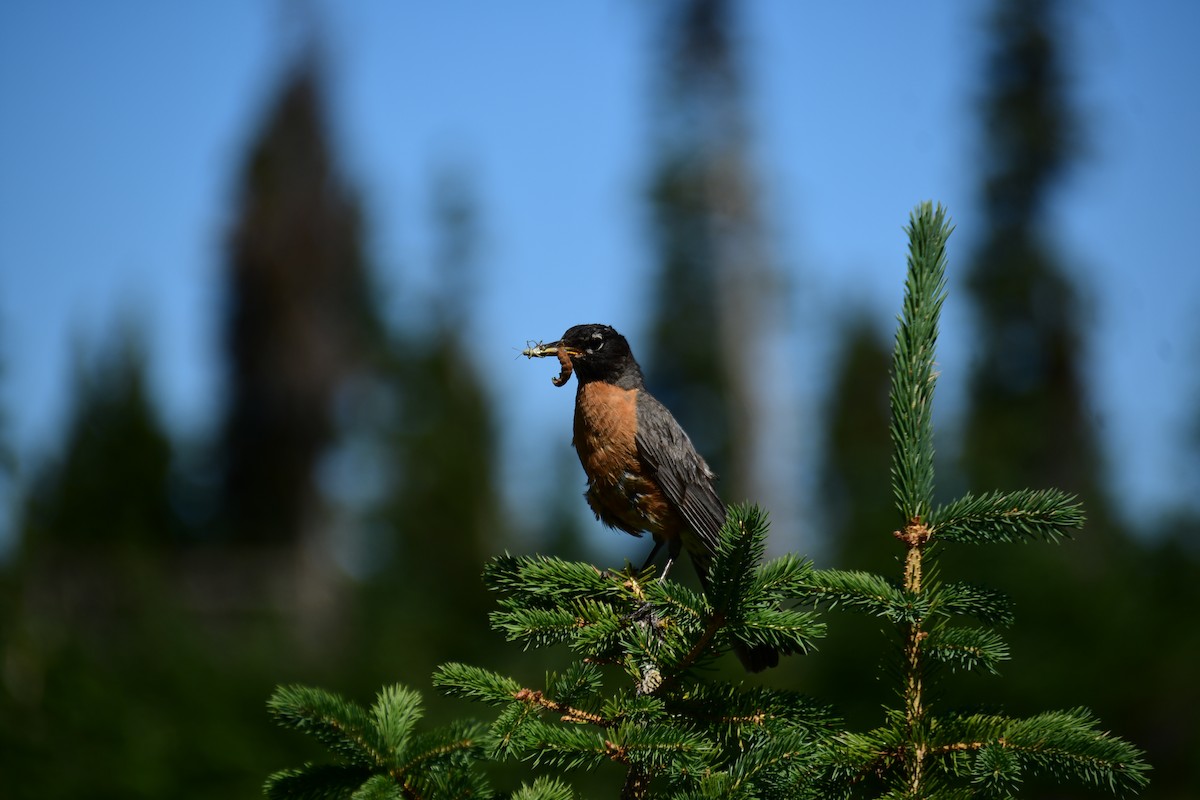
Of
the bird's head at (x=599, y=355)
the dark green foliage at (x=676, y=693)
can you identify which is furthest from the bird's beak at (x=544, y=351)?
the dark green foliage at (x=676, y=693)

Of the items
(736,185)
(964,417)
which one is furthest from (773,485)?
(736,185)

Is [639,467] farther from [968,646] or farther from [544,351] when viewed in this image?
[968,646]

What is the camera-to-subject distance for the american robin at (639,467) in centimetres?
445

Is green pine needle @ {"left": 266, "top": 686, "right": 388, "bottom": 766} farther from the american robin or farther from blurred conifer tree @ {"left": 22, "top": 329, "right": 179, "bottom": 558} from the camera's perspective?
blurred conifer tree @ {"left": 22, "top": 329, "right": 179, "bottom": 558}

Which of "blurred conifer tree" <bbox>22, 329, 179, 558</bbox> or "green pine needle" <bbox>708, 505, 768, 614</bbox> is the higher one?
"blurred conifer tree" <bbox>22, 329, 179, 558</bbox>

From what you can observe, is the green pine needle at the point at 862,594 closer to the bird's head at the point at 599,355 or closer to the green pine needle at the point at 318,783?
the green pine needle at the point at 318,783

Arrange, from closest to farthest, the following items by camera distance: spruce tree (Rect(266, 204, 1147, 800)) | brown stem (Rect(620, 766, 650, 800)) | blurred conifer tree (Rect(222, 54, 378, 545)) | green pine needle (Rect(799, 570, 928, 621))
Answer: spruce tree (Rect(266, 204, 1147, 800)) < green pine needle (Rect(799, 570, 928, 621)) < brown stem (Rect(620, 766, 650, 800)) < blurred conifer tree (Rect(222, 54, 378, 545))

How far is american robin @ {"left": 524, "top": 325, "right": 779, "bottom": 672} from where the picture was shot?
445 centimetres

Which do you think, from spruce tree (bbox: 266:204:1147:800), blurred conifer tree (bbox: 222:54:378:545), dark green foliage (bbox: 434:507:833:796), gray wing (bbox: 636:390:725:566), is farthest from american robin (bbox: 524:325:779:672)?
blurred conifer tree (bbox: 222:54:378:545)

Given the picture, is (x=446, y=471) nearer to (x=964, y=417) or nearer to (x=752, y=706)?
(x=964, y=417)

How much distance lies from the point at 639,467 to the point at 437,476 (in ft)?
74.0

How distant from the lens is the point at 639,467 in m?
4.46

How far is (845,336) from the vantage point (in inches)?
1485

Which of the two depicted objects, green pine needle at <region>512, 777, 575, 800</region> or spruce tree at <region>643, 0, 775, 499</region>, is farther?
spruce tree at <region>643, 0, 775, 499</region>
